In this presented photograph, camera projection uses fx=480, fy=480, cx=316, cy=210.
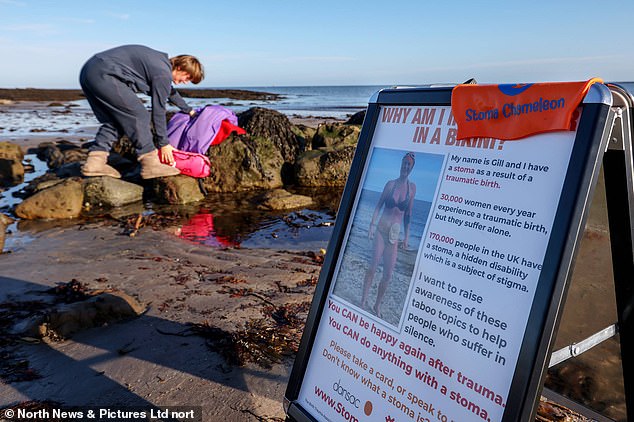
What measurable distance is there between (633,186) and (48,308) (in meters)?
4.04

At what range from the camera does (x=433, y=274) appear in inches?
71.4

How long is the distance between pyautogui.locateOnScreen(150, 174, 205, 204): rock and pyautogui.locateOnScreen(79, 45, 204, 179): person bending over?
0.20 metres

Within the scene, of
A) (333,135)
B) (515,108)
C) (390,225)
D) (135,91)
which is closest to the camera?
(515,108)

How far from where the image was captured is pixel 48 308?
387 centimetres

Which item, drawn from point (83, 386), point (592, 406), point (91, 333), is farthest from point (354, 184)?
point (91, 333)

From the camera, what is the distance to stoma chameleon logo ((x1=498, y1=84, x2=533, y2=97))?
5.55 ft

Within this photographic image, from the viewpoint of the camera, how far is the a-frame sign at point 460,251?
1490mm

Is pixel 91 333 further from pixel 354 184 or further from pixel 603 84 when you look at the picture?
pixel 603 84

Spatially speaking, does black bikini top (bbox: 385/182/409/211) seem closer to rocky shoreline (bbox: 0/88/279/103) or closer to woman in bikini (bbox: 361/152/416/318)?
woman in bikini (bbox: 361/152/416/318)

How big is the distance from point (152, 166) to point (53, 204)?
1.58 meters

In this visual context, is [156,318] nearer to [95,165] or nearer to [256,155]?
[95,165]

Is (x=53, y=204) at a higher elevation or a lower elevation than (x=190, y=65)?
lower

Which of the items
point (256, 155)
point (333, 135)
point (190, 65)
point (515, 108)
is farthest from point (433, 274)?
point (333, 135)

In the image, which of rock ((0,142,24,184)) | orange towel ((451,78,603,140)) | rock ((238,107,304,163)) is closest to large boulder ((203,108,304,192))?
rock ((238,107,304,163))
